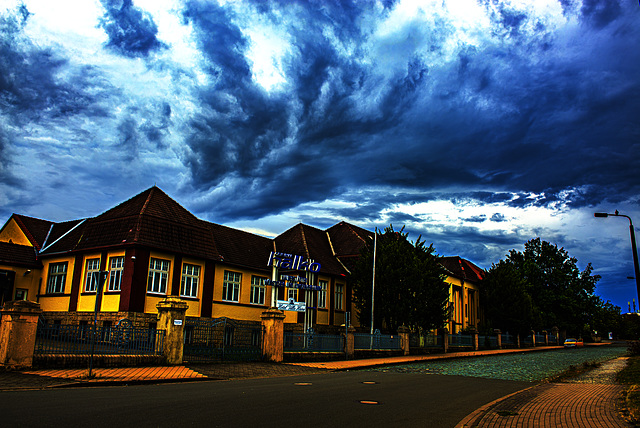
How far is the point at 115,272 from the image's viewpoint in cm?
2812

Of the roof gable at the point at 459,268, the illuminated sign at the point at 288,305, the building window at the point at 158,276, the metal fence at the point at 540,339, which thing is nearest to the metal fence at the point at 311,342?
the illuminated sign at the point at 288,305

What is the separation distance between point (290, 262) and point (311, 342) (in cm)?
582

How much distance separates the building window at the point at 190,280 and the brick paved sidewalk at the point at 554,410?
21228 mm

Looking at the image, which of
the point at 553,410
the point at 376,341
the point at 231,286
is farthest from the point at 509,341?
the point at 553,410

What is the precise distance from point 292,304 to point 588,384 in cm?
1364

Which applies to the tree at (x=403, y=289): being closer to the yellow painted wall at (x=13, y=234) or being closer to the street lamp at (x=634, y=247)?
the street lamp at (x=634, y=247)

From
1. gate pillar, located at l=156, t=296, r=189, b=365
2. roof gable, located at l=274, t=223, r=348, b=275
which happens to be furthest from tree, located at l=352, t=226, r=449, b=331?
gate pillar, located at l=156, t=296, r=189, b=365

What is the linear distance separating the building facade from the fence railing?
767cm

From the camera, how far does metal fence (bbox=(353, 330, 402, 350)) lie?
27578 millimetres

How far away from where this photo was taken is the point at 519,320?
2041 inches

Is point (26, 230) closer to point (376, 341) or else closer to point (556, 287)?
point (376, 341)

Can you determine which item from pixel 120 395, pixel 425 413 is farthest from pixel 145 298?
pixel 425 413

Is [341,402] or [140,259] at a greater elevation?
[140,259]

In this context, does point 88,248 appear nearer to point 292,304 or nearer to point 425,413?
point 292,304
